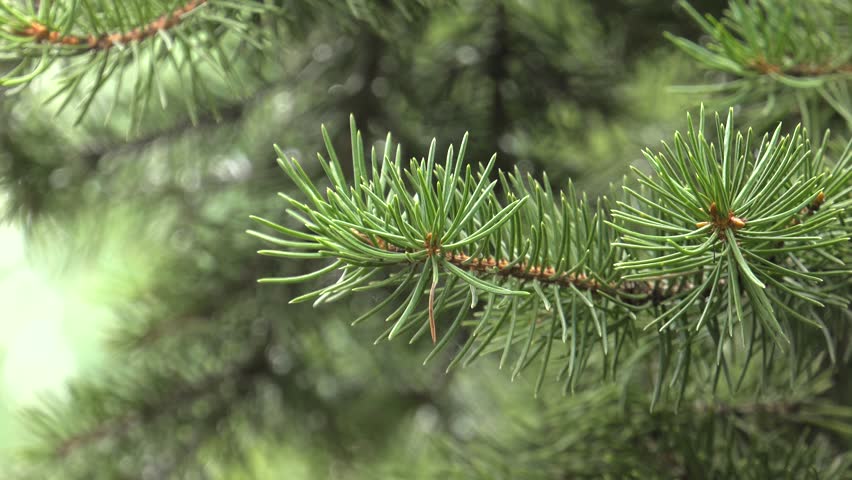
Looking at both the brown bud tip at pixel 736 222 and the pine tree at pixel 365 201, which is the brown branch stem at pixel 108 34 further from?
the brown bud tip at pixel 736 222

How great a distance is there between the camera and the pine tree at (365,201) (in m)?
0.35

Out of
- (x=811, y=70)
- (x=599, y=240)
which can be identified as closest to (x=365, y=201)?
(x=599, y=240)

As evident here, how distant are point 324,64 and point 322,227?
419 mm

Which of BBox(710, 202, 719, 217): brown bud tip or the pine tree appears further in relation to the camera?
the pine tree

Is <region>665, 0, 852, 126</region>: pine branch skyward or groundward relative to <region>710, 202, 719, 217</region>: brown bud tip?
skyward

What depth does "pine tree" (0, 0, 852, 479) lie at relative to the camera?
1.15 feet

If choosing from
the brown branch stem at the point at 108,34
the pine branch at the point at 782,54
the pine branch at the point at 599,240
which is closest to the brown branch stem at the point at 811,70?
the pine branch at the point at 782,54

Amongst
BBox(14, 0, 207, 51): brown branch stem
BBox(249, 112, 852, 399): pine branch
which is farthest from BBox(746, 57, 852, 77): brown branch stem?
BBox(14, 0, 207, 51): brown branch stem

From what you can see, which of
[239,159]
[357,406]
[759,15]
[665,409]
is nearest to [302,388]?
[357,406]

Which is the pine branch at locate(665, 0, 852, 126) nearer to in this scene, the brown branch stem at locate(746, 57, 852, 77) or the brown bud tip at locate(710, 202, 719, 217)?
the brown branch stem at locate(746, 57, 852, 77)

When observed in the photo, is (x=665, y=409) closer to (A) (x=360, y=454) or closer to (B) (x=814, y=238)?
(B) (x=814, y=238)

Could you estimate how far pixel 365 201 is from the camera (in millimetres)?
346

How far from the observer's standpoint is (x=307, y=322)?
24.5 inches

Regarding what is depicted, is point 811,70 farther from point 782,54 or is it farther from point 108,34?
point 108,34
